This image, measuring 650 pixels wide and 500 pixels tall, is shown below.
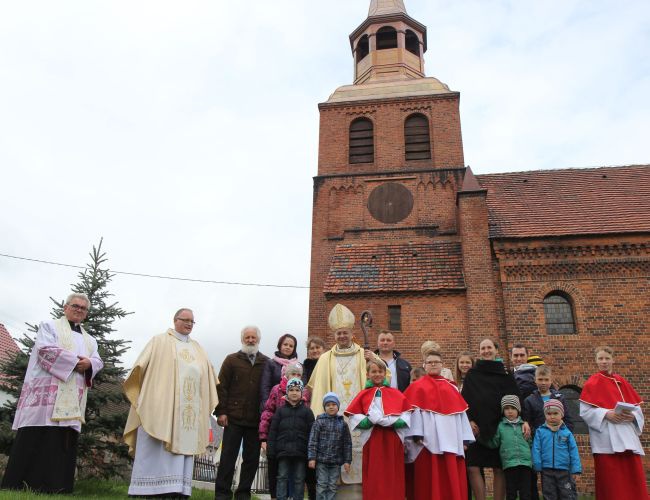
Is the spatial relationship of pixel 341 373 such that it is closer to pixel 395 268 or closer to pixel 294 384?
pixel 294 384

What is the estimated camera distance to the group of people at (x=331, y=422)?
5617 mm

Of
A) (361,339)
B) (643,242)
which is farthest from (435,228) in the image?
(643,242)

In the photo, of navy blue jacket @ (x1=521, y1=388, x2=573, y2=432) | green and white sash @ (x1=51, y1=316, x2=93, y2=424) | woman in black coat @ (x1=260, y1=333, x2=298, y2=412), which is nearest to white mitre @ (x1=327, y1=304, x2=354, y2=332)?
woman in black coat @ (x1=260, y1=333, x2=298, y2=412)

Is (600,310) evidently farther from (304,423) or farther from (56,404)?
(56,404)

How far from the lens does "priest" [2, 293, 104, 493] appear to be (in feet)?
18.3

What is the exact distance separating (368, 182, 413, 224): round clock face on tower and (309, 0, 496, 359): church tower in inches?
1.3

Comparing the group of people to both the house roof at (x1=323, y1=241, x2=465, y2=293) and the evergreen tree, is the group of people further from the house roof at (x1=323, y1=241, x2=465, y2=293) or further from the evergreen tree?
the house roof at (x1=323, y1=241, x2=465, y2=293)

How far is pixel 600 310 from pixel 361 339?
20.5 feet

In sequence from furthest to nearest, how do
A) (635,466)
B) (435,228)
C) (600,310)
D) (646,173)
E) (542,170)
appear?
(542,170)
(646,173)
(435,228)
(600,310)
(635,466)

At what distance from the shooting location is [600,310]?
1383 centimetres

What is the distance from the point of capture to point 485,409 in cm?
627

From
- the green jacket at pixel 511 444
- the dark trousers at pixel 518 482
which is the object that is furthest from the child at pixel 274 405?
the dark trousers at pixel 518 482

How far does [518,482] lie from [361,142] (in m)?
14.4

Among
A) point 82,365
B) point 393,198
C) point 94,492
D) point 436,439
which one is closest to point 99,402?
point 94,492
